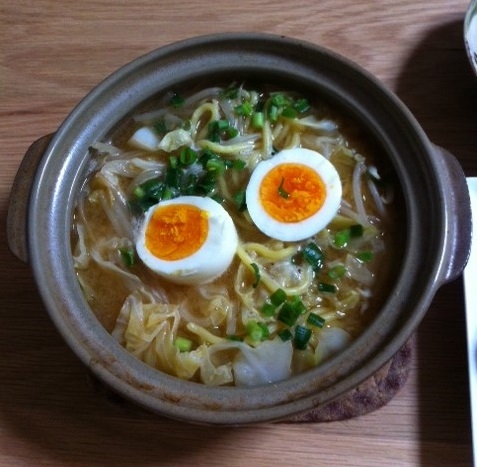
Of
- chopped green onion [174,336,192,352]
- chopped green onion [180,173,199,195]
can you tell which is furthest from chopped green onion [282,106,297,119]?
chopped green onion [174,336,192,352]

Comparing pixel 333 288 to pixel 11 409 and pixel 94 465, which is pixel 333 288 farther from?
pixel 11 409

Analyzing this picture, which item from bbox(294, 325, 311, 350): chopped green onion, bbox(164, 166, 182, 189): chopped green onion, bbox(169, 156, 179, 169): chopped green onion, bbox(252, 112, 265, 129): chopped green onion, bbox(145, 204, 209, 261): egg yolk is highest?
bbox(252, 112, 265, 129): chopped green onion

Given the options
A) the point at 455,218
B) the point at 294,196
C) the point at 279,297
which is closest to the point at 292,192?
the point at 294,196

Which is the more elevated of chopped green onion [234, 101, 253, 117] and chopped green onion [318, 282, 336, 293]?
chopped green onion [234, 101, 253, 117]

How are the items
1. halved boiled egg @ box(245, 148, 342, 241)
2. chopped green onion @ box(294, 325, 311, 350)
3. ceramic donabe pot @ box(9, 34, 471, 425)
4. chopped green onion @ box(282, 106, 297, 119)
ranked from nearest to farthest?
ceramic donabe pot @ box(9, 34, 471, 425) → chopped green onion @ box(294, 325, 311, 350) → halved boiled egg @ box(245, 148, 342, 241) → chopped green onion @ box(282, 106, 297, 119)

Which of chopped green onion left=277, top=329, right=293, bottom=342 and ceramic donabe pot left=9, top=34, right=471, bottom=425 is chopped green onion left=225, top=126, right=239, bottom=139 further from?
chopped green onion left=277, top=329, right=293, bottom=342

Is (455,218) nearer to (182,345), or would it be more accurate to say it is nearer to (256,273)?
(256,273)

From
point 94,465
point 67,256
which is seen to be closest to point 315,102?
point 67,256
